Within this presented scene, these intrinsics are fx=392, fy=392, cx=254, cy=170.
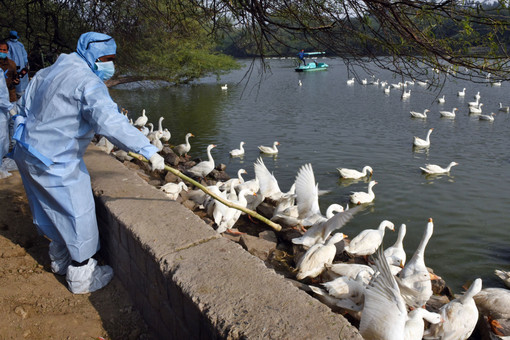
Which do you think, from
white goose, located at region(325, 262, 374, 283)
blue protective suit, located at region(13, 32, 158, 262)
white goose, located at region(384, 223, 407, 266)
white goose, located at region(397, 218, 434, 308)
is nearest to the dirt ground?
blue protective suit, located at region(13, 32, 158, 262)

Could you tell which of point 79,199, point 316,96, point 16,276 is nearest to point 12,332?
point 16,276

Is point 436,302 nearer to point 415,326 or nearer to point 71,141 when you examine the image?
point 415,326

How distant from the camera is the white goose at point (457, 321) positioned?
3.87 meters

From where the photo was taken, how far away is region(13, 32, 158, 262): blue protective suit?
2959 mm

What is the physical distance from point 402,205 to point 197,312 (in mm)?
6949

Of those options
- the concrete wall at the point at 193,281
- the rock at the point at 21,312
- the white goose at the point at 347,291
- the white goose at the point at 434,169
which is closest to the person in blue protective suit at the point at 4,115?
the concrete wall at the point at 193,281

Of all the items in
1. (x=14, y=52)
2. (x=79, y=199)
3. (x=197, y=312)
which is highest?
(x=14, y=52)

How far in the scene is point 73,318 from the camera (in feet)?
9.87

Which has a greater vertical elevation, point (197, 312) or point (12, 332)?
point (197, 312)

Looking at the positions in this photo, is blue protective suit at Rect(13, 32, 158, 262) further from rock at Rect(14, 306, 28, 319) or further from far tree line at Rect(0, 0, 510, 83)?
far tree line at Rect(0, 0, 510, 83)

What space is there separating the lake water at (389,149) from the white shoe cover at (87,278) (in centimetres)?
224

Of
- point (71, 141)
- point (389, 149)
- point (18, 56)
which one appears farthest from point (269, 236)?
point (389, 149)

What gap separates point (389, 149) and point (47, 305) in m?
10.7

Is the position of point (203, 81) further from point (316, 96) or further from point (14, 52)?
point (14, 52)
